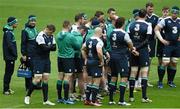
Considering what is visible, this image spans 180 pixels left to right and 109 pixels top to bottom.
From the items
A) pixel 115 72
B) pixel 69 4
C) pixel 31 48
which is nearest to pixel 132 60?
pixel 115 72

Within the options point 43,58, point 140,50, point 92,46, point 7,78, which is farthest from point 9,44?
point 140,50

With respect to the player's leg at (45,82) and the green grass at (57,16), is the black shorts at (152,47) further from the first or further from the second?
the player's leg at (45,82)

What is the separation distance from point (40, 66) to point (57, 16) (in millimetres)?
22297

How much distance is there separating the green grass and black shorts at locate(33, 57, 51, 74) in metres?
0.90

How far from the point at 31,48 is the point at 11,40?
64 cm

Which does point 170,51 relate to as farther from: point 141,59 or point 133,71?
point 133,71

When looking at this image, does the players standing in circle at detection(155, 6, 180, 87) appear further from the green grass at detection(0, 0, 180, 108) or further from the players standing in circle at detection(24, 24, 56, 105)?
the players standing in circle at detection(24, 24, 56, 105)

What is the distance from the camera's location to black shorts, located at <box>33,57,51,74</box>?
1579 cm

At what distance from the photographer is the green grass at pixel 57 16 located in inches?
641

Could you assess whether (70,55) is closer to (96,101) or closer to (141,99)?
(96,101)

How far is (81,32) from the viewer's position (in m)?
16.5

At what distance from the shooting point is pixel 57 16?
1492 inches

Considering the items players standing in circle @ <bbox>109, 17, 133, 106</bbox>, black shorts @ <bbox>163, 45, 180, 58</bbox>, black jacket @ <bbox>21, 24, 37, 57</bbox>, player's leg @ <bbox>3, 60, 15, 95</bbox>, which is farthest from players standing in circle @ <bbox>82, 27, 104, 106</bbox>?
black shorts @ <bbox>163, 45, 180, 58</bbox>

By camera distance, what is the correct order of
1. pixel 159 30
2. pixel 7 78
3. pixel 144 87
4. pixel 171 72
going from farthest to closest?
pixel 171 72 < pixel 159 30 < pixel 7 78 < pixel 144 87
